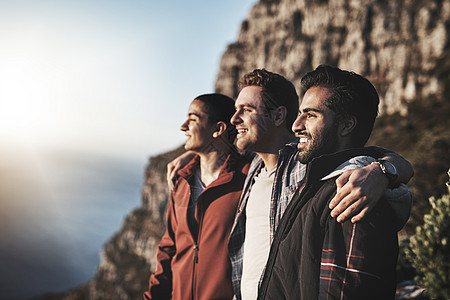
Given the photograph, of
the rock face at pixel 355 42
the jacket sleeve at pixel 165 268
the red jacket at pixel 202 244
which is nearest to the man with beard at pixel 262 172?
the red jacket at pixel 202 244

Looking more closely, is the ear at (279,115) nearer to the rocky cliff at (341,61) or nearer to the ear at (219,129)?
the ear at (219,129)

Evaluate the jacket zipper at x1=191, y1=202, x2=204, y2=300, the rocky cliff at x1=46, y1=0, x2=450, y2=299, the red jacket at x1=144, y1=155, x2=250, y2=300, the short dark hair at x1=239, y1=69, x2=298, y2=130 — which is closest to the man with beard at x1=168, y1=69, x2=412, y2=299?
the short dark hair at x1=239, y1=69, x2=298, y2=130

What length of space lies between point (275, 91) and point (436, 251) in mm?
3642

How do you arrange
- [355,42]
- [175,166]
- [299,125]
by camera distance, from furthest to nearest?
[355,42] → [175,166] → [299,125]

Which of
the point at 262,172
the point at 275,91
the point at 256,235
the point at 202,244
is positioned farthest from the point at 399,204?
the point at 202,244

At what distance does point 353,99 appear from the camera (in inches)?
83.4

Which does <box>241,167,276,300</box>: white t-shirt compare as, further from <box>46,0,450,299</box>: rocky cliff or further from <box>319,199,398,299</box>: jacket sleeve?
<box>46,0,450,299</box>: rocky cliff

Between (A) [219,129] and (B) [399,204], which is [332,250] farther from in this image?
(A) [219,129]

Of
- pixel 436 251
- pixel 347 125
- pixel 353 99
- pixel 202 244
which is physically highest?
pixel 353 99

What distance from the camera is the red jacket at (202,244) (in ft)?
10.3

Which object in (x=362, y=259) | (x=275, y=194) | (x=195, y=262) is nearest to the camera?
(x=362, y=259)

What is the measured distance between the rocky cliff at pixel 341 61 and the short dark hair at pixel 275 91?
3728cm

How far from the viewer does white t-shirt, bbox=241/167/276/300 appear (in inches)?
105

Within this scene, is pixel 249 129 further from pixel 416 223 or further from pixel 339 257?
pixel 416 223
